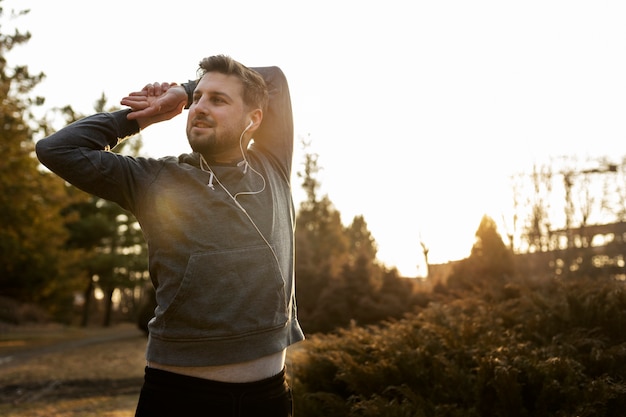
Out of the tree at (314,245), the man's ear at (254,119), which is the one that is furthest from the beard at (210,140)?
the tree at (314,245)

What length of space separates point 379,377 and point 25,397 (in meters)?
7.49

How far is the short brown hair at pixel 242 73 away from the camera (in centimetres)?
255

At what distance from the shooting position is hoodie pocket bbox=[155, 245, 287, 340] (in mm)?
2127

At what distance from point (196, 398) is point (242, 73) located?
1385mm

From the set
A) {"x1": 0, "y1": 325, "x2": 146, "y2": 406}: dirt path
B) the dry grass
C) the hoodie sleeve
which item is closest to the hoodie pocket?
the hoodie sleeve

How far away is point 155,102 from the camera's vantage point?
8.33 feet

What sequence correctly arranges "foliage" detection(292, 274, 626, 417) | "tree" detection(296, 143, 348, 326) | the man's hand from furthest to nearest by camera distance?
"tree" detection(296, 143, 348, 326) < "foliage" detection(292, 274, 626, 417) < the man's hand

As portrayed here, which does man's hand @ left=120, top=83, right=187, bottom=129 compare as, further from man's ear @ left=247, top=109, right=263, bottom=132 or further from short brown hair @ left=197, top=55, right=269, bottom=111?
man's ear @ left=247, top=109, right=263, bottom=132

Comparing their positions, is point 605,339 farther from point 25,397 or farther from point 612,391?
point 25,397

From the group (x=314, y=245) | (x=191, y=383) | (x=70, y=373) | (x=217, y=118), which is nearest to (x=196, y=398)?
(x=191, y=383)

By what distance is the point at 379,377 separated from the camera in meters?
4.56

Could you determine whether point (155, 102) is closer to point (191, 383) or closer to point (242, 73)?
point (242, 73)

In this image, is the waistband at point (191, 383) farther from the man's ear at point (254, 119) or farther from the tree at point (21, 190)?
the tree at point (21, 190)

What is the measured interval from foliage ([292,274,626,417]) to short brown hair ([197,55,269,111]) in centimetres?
230
